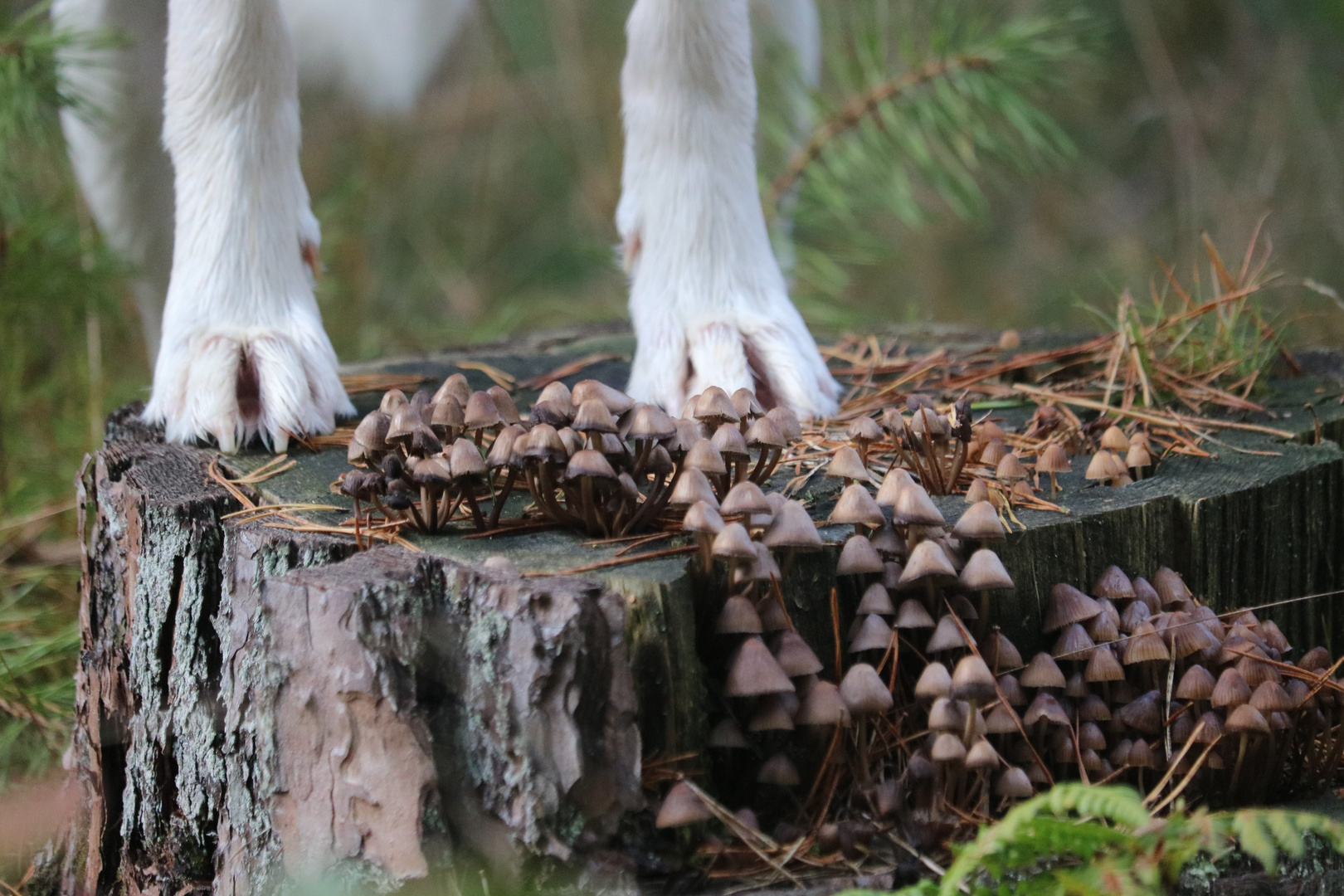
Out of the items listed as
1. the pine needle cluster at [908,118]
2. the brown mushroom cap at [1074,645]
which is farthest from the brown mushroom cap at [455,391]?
the pine needle cluster at [908,118]

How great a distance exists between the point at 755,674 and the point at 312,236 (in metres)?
1.25

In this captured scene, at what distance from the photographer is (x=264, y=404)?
1.88 meters

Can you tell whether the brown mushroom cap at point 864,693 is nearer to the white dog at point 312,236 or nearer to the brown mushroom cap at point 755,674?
the brown mushroom cap at point 755,674

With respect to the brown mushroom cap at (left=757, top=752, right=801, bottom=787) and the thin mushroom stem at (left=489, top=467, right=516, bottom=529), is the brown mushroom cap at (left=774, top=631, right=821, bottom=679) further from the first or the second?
Answer: the thin mushroom stem at (left=489, top=467, right=516, bottom=529)

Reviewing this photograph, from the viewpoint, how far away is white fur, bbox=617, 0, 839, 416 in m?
2.03

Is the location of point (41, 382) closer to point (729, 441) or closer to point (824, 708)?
point (729, 441)

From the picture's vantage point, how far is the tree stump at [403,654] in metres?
1.29

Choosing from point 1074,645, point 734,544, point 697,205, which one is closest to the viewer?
point 734,544

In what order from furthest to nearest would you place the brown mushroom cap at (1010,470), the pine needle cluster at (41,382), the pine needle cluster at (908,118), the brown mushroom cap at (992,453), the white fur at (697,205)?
the pine needle cluster at (908,118), the pine needle cluster at (41,382), the white fur at (697,205), the brown mushroom cap at (992,453), the brown mushroom cap at (1010,470)

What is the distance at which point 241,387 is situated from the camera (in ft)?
6.28

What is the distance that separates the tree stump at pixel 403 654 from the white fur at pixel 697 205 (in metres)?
0.43

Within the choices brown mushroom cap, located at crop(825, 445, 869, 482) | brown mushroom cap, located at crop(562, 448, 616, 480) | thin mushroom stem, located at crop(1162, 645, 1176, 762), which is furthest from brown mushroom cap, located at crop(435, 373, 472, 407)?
thin mushroom stem, located at crop(1162, 645, 1176, 762)

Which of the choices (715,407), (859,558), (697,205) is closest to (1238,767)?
(859,558)

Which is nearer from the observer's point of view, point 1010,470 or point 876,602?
point 876,602
